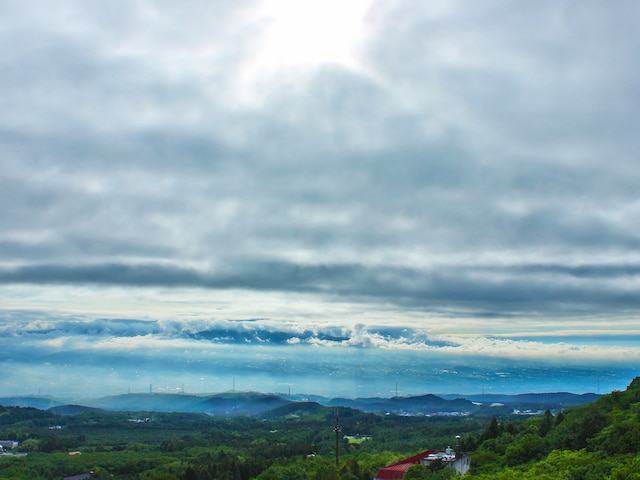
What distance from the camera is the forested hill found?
48.4 m

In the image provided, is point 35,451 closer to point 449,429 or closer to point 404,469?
point 449,429

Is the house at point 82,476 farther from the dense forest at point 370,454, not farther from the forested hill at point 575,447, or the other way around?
the forested hill at point 575,447

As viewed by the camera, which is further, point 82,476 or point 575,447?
point 82,476

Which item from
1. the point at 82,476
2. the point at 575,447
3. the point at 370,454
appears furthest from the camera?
the point at 370,454

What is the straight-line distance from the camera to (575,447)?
2648 inches

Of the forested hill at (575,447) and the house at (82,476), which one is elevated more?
the forested hill at (575,447)

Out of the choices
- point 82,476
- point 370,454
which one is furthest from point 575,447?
point 82,476

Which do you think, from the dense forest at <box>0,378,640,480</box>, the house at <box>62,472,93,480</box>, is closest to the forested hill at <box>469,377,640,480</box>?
the dense forest at <box>0,378,640,480</box>

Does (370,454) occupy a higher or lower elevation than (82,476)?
higher

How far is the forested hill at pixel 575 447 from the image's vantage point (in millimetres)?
48438

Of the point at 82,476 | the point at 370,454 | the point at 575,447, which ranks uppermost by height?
the point at 575,447

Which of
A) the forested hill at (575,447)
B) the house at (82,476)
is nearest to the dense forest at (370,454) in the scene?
the forested hill at (575,447)

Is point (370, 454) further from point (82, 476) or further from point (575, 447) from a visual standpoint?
point (575, 447)

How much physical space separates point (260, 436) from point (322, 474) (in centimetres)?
12540
